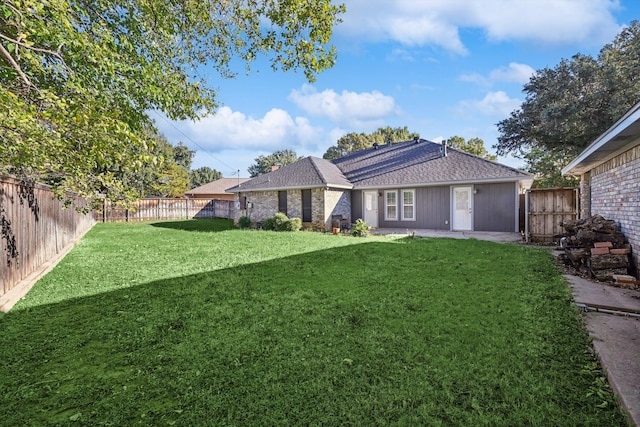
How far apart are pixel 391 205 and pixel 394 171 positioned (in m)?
1.82

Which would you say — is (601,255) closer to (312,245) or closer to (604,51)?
(312,245)

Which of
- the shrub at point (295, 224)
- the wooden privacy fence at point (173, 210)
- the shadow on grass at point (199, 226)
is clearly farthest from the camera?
the wooden privacy fence at point (173, 210)

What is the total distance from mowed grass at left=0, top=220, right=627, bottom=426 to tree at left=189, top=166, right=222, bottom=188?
47.2 metres

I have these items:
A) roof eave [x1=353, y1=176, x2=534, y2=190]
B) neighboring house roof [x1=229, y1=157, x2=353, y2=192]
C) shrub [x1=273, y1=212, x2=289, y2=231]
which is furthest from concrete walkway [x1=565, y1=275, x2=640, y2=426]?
shrub [x1=273, y1=212, x2=289, y2=231]

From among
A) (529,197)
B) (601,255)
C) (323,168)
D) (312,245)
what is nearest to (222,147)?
(323,168)

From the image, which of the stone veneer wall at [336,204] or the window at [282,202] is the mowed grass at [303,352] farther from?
the window at [282,202]

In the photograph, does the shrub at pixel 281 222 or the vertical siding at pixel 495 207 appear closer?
the vertical siding at pixel 495 207

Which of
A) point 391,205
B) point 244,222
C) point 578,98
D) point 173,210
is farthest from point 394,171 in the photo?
point 173,210

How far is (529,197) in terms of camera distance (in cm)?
923

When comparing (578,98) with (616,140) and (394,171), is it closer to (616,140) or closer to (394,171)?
(394,171)

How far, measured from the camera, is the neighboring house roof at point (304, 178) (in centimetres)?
1480

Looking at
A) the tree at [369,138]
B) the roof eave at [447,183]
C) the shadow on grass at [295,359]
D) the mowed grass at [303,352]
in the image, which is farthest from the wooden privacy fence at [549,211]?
the tree at [369,138]

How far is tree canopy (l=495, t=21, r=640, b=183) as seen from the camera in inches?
507

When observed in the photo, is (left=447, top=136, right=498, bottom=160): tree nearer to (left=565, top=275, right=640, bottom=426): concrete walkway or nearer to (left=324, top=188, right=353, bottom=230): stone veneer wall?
(left=324, top=188, right=353, bottom=230): stone veneer wall
